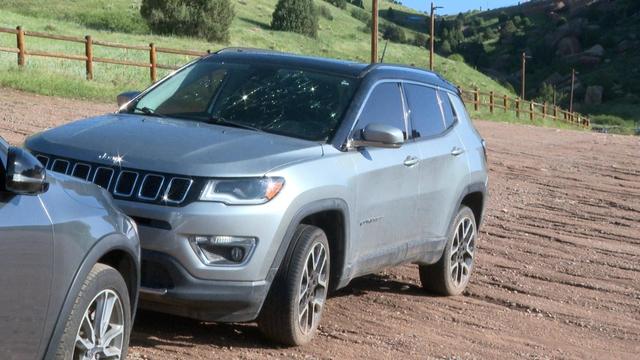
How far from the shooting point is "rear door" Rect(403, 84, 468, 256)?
8602 mm

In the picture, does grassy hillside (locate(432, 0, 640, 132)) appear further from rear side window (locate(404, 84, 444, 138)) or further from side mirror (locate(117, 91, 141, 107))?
side mirror (locate(117, 91, 141, 107))

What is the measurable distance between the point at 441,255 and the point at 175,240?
3230mm

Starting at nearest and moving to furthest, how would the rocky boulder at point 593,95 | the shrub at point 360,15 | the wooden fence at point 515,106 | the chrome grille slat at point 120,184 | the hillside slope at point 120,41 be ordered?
the chrome grille slat at point 120,184 → the hillside slope at point 120,41 → the wooden fence at point 515,106 → the rocky boulder at point 593,95 → the shrub at point 360,15

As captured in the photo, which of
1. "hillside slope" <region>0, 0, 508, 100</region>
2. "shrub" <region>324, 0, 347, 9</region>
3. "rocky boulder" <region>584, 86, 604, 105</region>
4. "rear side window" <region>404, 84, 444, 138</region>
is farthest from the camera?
"shrub" <region>324, 0, 347, 9</region>

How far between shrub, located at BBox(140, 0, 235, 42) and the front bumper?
201 ft

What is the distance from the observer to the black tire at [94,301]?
5.01 m

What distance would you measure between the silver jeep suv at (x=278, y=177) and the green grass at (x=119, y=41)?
61.9 ft

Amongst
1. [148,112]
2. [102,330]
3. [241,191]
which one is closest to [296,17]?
[148,112]

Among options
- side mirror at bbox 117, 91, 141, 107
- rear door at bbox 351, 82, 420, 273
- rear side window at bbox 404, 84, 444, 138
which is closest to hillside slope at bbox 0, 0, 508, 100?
rear side window at bbox 404, 84, 444, 138

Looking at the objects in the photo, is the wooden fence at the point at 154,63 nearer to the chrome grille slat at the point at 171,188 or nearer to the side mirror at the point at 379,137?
the side mirror at the point at 379,137

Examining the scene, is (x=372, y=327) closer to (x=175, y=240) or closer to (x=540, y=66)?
(x=175, y=240)

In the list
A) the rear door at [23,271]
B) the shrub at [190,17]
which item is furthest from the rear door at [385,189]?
the shrub at [190,17]

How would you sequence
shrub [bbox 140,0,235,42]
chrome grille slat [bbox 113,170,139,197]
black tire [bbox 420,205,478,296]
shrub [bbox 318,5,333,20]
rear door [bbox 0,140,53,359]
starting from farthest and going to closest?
shrub [bbox 318,5,333,20], shrub [bbox 140,0,235,42], black tire [bbox 420,205,478,296], chrome grille slat [bbox 113,170,139,197], rear door [bbox 0,140,53,359]

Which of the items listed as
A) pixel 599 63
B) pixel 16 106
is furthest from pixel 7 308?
pixel 599 63
